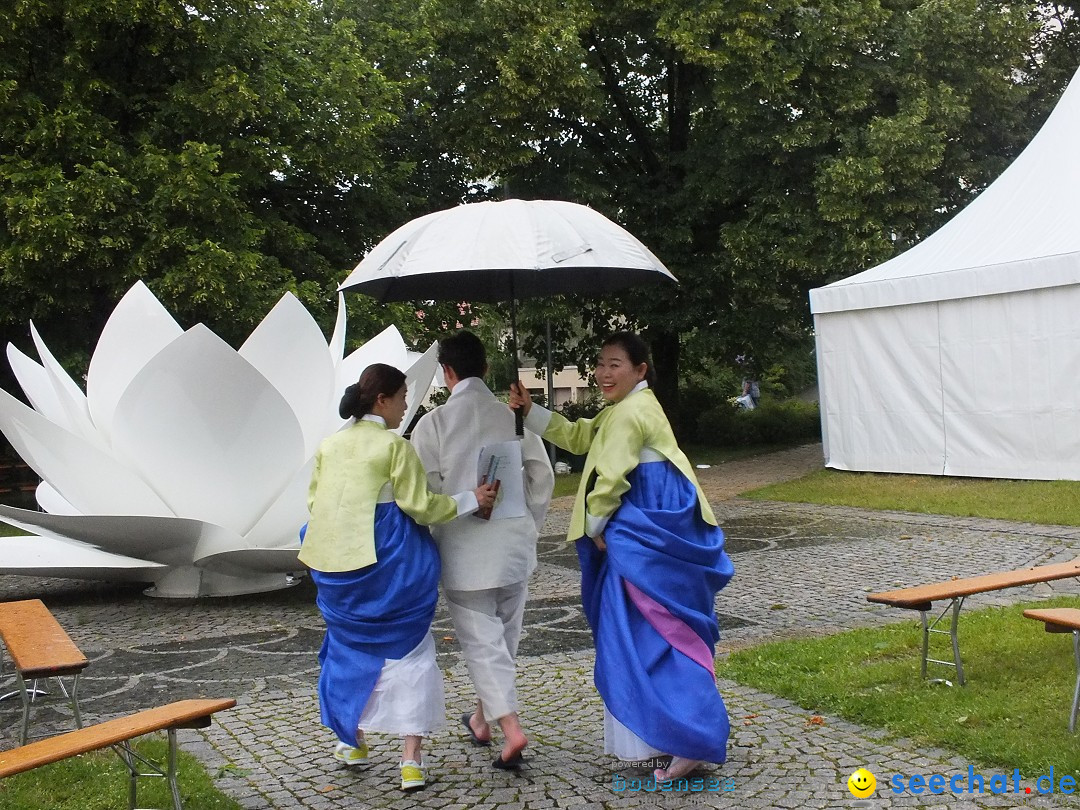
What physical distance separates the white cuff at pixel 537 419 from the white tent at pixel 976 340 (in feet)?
31.8

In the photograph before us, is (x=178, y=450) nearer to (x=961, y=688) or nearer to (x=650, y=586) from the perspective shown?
(x=650, y=586)

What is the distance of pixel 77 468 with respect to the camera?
326 inches

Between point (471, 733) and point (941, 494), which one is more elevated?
point (471, 733)

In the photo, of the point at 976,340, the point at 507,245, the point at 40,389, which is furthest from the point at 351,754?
the point at 976,340

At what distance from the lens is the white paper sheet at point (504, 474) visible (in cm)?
453

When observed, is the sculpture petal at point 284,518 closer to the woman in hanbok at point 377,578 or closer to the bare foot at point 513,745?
the woman in hanbok at point 377,578

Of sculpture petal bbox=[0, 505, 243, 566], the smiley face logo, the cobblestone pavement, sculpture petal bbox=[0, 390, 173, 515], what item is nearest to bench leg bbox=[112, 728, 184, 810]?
the cobblestone pavement

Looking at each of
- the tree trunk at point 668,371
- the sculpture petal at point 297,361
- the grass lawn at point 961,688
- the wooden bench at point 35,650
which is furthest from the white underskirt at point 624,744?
the tree trunk at point 668,371

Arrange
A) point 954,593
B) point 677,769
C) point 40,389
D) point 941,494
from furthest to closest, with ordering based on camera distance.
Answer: point 941,494
point 40,389
point 954,593
point 677,769

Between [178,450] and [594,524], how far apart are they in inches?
185

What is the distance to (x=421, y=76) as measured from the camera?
18.6 metres

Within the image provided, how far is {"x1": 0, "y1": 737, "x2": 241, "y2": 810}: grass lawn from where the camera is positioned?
4125mm

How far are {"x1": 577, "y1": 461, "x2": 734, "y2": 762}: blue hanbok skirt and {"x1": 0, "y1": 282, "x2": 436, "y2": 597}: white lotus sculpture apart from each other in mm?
4164

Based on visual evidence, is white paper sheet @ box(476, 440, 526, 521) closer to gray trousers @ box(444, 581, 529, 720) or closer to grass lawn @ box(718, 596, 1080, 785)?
gray trousers @ box(444, 581, 529, 720)
